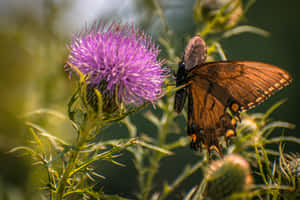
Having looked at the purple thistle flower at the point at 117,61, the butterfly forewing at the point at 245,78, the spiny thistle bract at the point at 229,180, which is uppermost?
the purple thistle flower at the point at 117,61

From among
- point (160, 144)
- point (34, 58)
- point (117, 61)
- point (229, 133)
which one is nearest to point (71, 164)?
point (117, 61)

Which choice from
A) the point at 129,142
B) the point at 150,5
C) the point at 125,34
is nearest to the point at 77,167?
the point at 129,142

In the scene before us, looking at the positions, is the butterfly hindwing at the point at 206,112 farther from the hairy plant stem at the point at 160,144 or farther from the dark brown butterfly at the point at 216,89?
the hairy plant stem at the point at 160,144

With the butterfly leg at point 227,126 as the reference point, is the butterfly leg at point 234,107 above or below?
above

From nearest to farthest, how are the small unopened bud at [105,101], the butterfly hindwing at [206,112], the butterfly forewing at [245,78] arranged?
the small unopened bud at [105,101], the butterfly forewing at [245,78], the butterfly hindwing at [206,112]

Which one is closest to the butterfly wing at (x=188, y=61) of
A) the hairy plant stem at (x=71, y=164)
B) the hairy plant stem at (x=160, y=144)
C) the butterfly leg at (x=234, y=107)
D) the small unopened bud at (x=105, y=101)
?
the hairy plant stem at (x=160, y=144)

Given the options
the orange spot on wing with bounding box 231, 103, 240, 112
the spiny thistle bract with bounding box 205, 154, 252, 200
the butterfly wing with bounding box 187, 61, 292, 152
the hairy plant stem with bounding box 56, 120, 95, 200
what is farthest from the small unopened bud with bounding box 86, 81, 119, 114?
the orange spot on wing with bounding box 231, 103, 240, 112

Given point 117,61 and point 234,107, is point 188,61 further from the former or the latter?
point 117,61
